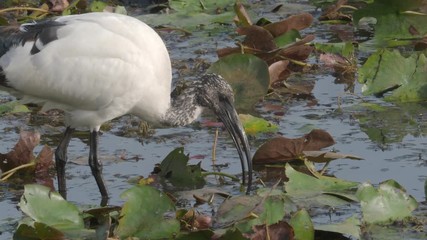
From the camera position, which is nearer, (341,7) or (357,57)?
(357,57)

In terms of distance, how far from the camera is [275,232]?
219 inches

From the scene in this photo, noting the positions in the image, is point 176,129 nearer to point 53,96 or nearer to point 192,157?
point 192,157

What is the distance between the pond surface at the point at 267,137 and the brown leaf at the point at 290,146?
0.24 m

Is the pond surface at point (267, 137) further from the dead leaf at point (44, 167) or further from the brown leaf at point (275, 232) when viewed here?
the brown leaf at point (275, 232)

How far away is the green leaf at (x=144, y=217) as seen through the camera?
224 inches

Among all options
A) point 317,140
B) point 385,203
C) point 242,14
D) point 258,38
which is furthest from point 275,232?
point 242,14

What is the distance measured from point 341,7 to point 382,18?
119 cm

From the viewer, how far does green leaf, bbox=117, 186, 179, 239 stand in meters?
5.69

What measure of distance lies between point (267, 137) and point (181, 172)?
1004 millimetres

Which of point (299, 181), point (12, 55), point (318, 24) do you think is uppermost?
point (12, 55)

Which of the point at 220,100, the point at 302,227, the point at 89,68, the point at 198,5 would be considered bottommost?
the point at 198,5

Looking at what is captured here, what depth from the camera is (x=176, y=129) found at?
325 inches

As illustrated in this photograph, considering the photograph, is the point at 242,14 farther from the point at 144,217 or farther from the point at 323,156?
the point at 144,217

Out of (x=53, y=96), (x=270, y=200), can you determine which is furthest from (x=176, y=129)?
(x=270, y=200)
